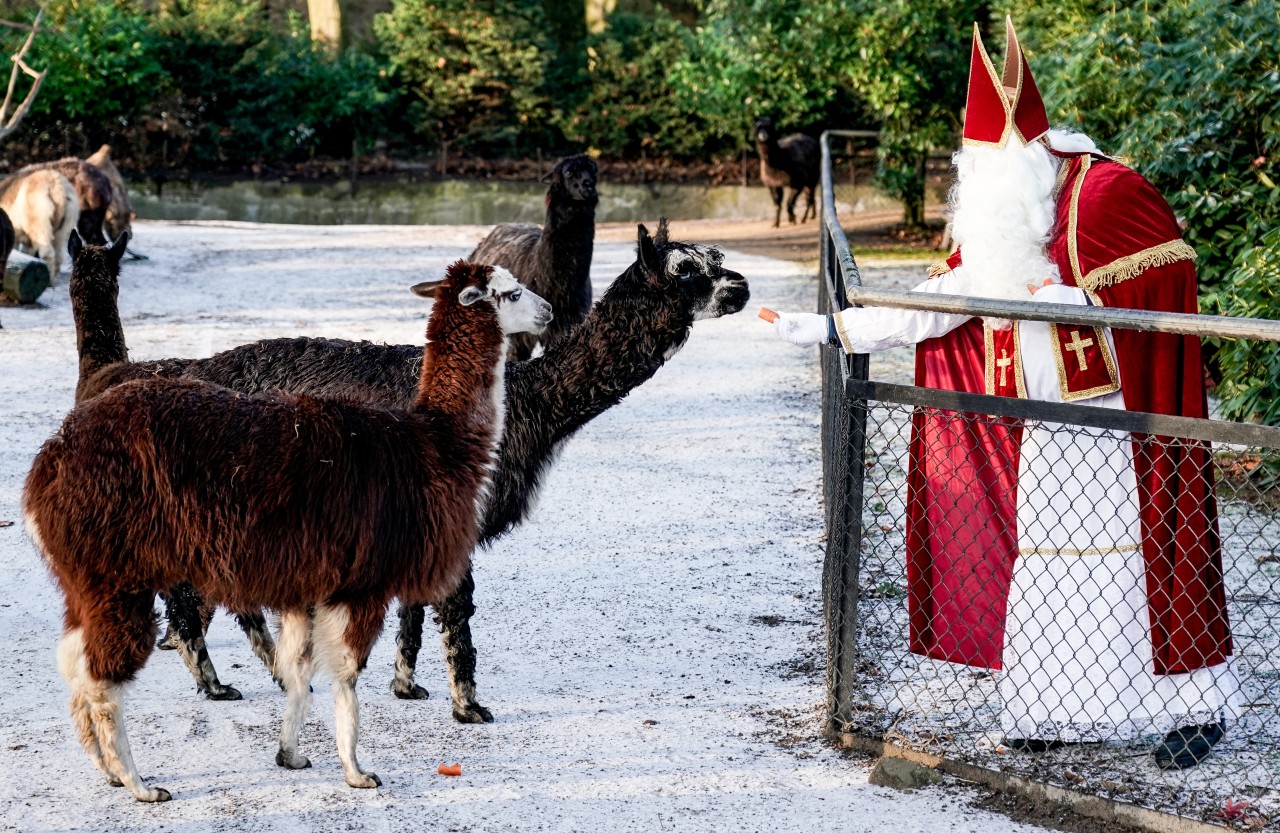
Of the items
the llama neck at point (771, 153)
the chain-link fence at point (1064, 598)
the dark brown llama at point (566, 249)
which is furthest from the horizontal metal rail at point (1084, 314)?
the llama neck at point (771, 153)

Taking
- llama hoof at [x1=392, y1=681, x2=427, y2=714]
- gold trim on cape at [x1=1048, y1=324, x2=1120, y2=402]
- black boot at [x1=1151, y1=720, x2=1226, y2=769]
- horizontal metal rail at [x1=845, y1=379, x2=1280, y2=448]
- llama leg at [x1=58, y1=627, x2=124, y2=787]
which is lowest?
llama hoof at [x1=392, y1=681, x2=427, y2=714]

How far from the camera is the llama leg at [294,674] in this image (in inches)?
159

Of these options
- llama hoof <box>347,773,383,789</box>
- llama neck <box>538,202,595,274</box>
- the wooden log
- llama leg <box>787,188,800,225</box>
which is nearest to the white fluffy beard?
llama hoof <box>347,773,383,789</box>

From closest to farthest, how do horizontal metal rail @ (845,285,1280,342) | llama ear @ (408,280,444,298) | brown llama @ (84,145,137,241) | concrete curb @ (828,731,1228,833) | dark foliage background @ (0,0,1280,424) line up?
horizontal metal rail @ (845,285,1280,342) < concrete curb @ (828,731,1228,833) < llama ear @ (408,280,444,298) < dark foliage background @ (0,0,1280,424) < brown llama @ (84,145,137,241)

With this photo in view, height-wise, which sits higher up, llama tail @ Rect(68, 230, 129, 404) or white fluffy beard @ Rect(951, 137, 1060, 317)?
white fluffy beard @ Rect(951, 137, 1060, 317)

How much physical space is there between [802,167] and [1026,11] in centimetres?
667

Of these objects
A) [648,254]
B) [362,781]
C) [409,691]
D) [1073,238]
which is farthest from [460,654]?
[1073,238]

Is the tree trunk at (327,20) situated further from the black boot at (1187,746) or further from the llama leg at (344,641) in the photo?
the black boot at (1187,746)

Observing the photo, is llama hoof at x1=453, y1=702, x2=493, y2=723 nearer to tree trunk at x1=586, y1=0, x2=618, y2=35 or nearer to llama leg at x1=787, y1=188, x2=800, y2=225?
llama leg at x1=787, y1=188, x2=800, y2=225

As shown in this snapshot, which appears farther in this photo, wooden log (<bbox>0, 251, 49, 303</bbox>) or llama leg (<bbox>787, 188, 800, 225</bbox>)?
llama leg (<bbox>787, 188, 800, 225</bbox>)

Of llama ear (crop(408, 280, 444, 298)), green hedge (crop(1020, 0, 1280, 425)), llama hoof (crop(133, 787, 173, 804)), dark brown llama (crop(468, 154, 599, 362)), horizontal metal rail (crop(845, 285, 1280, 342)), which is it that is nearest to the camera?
horizontal metal rail (crop(845, 285, 1280, 342))

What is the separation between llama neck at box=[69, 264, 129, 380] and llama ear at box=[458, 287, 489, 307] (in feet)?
4.47

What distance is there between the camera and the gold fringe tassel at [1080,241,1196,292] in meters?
4.04

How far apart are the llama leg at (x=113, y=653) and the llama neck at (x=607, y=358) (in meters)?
1.61
